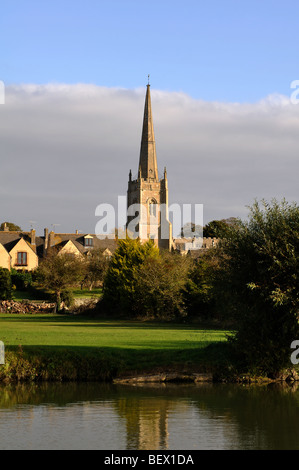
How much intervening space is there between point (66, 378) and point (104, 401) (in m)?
4.44

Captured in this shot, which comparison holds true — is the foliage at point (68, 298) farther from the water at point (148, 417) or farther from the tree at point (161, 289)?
the water at point (148, 417)

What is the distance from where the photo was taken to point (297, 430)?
64.3 ft

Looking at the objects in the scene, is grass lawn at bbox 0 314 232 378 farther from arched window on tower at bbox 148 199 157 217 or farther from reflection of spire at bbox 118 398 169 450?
arched window on tower at bbox 148 199 157 217

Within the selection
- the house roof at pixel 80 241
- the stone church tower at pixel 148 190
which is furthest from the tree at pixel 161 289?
the stone church tower at pixel 148 190

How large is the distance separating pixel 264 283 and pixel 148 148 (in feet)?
441

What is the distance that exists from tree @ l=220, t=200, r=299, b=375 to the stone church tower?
4807 inches

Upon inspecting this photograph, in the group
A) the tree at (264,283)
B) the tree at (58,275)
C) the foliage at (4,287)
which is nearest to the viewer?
the tree at (264,283)

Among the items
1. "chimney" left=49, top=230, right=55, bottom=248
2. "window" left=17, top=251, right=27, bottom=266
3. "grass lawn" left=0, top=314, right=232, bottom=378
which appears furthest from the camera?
"chimney" left=49, top=230, right=55, bottom=248

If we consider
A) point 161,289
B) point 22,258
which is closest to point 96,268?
point 22,258

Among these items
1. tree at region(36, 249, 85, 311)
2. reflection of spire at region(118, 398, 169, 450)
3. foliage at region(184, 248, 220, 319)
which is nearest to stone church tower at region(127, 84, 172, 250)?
tree at region(36, 249, 85, 311)

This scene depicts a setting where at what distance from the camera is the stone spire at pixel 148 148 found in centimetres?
15712

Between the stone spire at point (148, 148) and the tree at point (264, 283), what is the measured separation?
12966 centimetres

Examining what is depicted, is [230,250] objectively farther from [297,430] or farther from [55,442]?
[55,442]

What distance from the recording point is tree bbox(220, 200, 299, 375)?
26.1 metres
